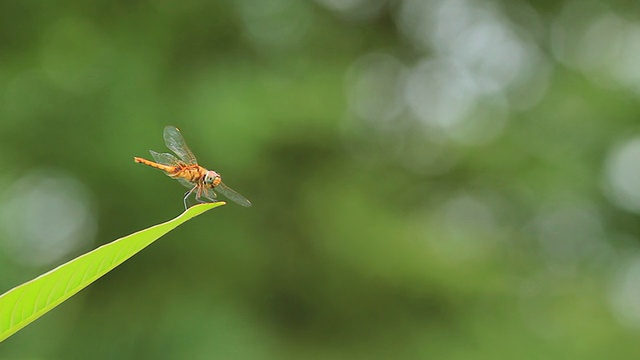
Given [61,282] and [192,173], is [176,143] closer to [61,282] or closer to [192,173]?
[192,173]

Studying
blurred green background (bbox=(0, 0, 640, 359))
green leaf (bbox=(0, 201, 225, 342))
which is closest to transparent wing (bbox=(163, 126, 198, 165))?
green leaf (bbox=(0, 201, 225, 342))

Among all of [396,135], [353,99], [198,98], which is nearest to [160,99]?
[198,98]

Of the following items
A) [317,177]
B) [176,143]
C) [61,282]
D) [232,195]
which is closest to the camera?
[61,282]

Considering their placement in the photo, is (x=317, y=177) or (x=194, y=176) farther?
(x=317, y=177)

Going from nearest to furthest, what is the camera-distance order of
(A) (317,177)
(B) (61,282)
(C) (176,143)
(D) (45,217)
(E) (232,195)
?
1. (B) (61,282)
2. (E) (232,195)
3. (C) (176,143)
4. (A) (317,177)
5. (D) (45,217)

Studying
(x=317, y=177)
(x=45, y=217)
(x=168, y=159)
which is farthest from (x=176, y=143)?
(x=45, y=217)

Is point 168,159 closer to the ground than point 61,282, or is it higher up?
higher up
